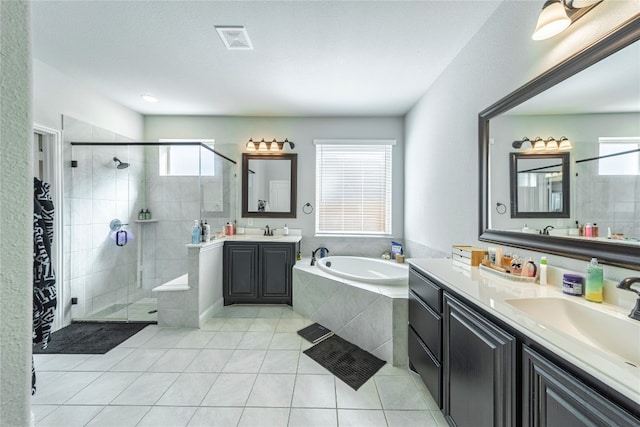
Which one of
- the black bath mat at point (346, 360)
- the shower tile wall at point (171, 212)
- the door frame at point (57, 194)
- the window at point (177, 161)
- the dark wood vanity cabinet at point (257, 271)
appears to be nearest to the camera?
the black bath mat at point (346, 360)

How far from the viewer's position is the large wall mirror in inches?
40.7

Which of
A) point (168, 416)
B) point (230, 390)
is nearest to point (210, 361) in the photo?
point (230, 390)

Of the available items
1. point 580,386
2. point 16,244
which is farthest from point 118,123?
point 580,386

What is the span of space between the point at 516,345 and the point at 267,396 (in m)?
1.52

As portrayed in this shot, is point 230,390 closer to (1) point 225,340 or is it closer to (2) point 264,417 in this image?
(2) point 264,417

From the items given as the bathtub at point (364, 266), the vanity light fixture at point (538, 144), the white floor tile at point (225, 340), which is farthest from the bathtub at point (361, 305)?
the vanity light fixture at point (538, 144)

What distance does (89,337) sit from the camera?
8.05ft

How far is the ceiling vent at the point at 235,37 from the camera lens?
75.5 inches

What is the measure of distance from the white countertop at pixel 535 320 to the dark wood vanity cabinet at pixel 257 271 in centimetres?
179

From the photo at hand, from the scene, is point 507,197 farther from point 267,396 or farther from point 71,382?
point 71,382

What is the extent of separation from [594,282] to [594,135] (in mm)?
680

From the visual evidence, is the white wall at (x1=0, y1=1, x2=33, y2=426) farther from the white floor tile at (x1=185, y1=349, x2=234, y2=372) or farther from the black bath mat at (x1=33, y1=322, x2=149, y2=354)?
the black bath mat at (x1=33, y1=322, x2=149, y2=354)

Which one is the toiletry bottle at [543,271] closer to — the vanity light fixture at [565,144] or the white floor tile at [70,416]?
the vanity light fixture at [565,144]

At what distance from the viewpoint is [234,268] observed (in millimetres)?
3199
